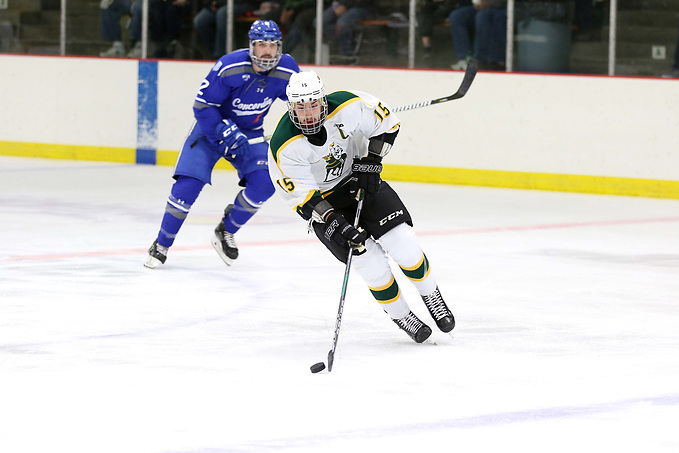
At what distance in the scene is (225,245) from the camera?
5613mm

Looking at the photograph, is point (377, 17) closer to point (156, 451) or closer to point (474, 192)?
point (474, 192)

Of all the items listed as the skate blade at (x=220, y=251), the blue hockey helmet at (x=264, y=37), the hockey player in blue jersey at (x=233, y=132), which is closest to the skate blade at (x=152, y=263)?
the hockey player in blue jersey at (x=233, y=132)

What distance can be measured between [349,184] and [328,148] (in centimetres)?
19

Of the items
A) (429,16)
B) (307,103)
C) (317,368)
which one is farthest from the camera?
(429,16)

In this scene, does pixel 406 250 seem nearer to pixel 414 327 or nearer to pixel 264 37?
pixel 414 327

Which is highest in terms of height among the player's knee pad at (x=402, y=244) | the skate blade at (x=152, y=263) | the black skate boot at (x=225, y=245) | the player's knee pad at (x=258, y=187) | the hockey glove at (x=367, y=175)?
the hockey glove at (x=367, y=175)

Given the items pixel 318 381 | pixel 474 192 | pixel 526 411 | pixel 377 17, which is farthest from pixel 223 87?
pixel 377 17

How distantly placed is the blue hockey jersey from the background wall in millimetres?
3752

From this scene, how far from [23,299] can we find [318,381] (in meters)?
1.72

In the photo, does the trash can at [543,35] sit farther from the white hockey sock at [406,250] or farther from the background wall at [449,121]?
the white hockey sock at [406,250]

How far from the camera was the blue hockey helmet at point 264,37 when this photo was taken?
5.33 metres

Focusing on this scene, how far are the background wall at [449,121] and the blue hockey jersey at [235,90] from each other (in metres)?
3.75

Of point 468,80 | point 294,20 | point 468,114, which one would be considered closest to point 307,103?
point 468,80

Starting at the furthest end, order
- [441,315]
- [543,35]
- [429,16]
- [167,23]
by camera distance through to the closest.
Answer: [167,23] < [429,16] < [543,35] < [441,315]
